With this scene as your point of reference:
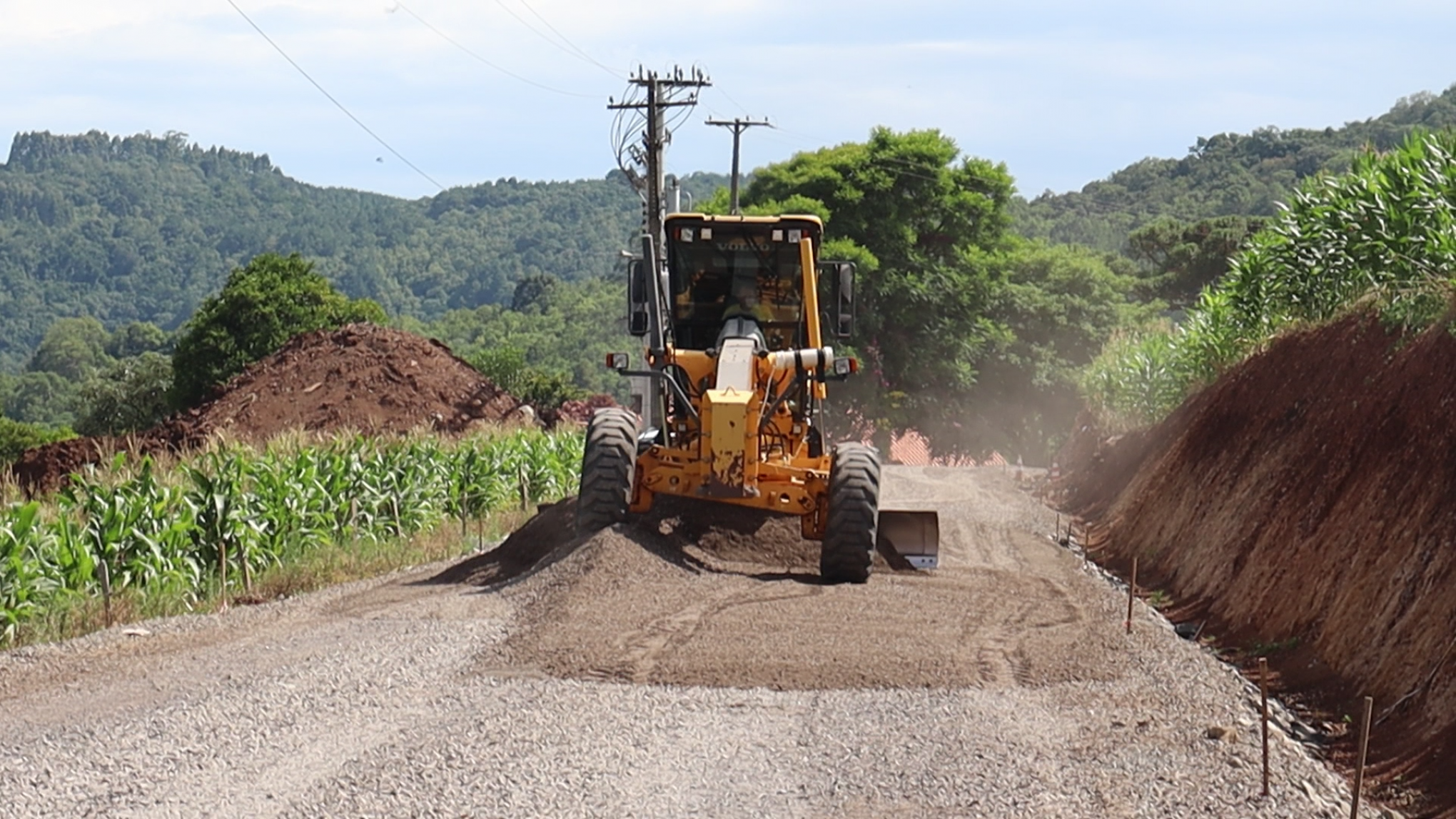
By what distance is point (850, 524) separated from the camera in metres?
15.0

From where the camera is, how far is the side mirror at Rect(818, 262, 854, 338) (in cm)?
1653

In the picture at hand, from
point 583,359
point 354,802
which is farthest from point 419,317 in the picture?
point 354,802

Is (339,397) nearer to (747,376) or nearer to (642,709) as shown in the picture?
(747,376)

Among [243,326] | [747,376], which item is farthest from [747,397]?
[243,326]

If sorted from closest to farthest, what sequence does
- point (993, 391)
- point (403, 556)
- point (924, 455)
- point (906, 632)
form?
point (906, 632)
point (403, 556)
point (993, 391)
point (924, 455)

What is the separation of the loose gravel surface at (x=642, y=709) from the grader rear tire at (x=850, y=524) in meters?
0.37

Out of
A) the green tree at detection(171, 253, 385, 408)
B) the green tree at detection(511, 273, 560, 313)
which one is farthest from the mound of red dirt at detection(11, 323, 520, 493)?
the green tree at detection(511, 273, 560, 313)

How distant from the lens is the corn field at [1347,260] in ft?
53.1

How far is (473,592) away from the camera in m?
14.6

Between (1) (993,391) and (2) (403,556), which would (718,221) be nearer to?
(2) (403,556)

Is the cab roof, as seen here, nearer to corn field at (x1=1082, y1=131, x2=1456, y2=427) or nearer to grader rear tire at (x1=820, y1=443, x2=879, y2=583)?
grader rear tire at (x1=820, y1=443, x2=879, y2=583)

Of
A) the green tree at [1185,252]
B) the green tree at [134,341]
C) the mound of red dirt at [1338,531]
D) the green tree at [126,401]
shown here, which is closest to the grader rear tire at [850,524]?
the mound of red dirt at [1338,531]

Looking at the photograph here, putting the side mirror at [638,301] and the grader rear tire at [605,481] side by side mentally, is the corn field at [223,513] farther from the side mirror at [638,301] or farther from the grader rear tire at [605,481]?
the side mirror at [638,301]

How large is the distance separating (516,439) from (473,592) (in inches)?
614
